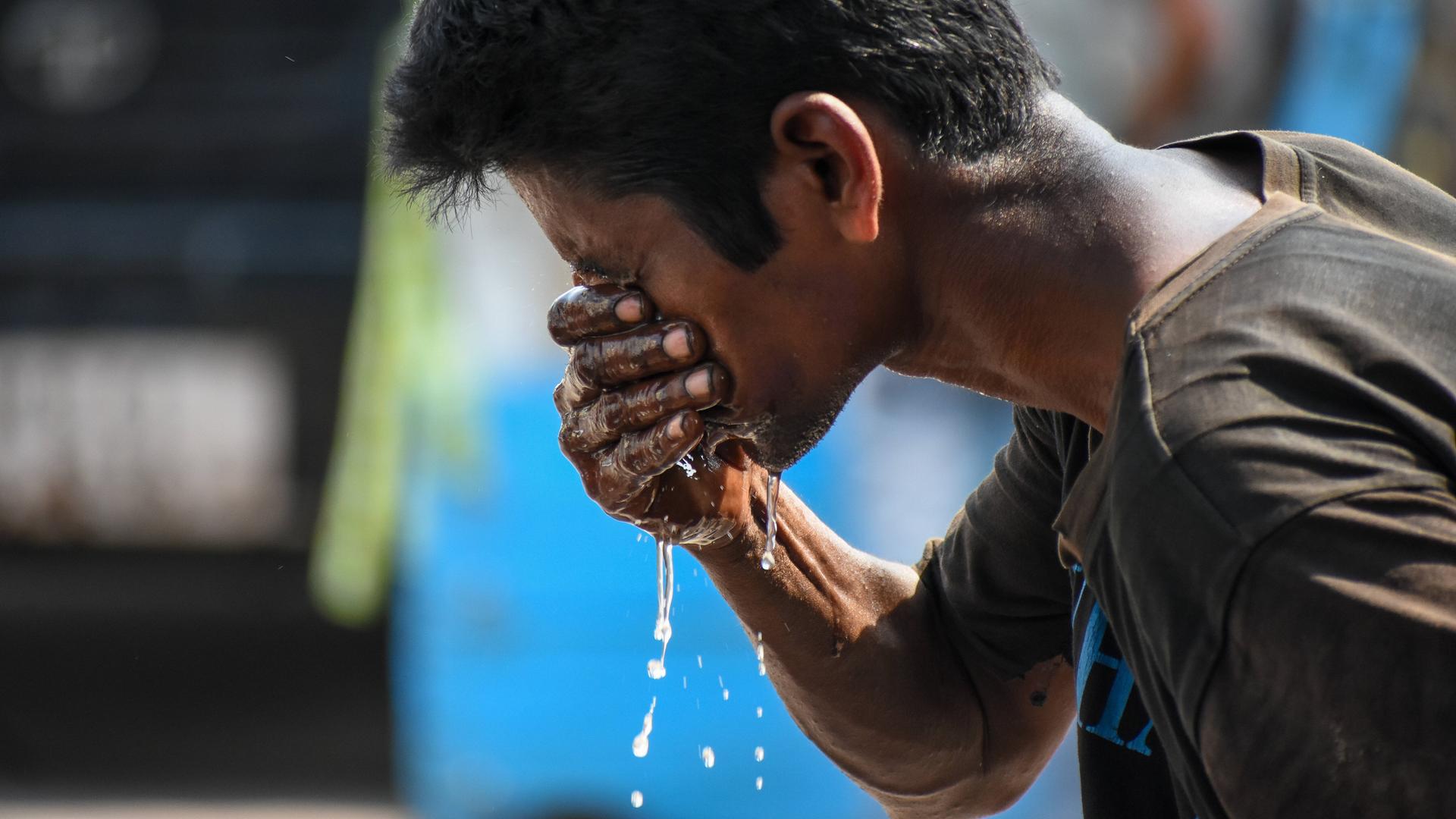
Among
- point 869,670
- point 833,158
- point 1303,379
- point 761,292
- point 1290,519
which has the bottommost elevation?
point 869,670

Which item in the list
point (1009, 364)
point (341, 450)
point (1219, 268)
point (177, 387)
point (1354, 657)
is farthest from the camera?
point (177, 387)

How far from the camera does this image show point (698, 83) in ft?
5.41

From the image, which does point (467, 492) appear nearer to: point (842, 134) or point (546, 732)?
point (546, 732)

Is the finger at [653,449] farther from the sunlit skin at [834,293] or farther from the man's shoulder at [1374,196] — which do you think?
the man's shoulder at [1374,196]

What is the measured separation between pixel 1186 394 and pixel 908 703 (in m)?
1.08

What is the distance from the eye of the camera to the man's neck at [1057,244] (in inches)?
61.8

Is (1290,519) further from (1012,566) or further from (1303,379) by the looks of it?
(1012,566)

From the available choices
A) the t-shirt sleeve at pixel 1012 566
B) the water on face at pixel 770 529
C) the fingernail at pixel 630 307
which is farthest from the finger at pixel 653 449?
the t-shirt sleeve at pixel 1012 566

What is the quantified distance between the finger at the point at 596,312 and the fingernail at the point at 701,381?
91 millimetres

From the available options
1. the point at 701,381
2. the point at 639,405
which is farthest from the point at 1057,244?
the point at 639,405

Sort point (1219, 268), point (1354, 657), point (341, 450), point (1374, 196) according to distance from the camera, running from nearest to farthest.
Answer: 1. point (1354, 657)
2. point (1219, 268)
3. point (1374, 196)
4. point (341, 450)

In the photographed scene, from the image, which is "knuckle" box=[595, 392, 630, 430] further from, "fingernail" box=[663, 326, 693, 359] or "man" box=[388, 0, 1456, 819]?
"fingernail" box=[663, 326, 693, 359]

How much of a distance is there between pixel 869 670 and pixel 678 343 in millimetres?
688

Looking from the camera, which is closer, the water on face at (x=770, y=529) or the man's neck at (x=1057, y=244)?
the man's neck at (x=1057, y=244)
